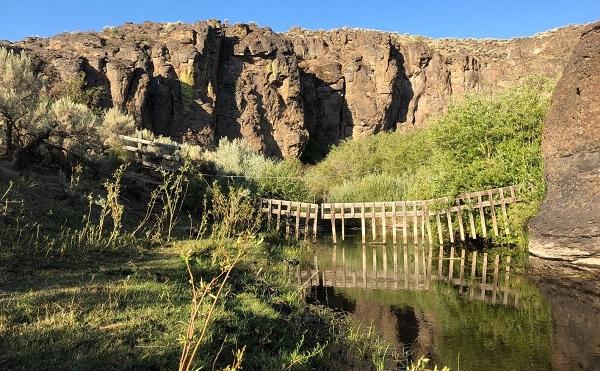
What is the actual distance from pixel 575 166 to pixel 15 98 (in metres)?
17.7

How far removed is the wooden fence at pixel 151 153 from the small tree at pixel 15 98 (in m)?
4.70

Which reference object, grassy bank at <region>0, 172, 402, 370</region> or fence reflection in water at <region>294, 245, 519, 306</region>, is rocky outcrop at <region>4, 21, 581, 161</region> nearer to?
fence reflection in water at <region>294, 245, 519, 306</region>

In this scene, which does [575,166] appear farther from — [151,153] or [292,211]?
[151,153]

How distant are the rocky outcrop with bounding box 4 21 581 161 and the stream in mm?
29266

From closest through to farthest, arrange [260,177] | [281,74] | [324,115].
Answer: [260,177] < [281,74] < [324,115]

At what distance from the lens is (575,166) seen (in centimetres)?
1489

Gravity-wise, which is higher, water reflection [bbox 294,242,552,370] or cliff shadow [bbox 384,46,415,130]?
cliff shadow [bbox 384,46,415,130]

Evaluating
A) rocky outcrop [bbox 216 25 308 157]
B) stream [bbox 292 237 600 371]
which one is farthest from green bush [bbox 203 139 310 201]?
rocky outcrop [bbox 216 25 308 157]

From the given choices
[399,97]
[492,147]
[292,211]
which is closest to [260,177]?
[292,211]

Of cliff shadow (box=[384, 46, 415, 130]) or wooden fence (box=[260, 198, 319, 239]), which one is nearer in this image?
wooden fence (box=[260, 198, 319, 239])

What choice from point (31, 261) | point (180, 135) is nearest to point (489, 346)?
point (31, 261)

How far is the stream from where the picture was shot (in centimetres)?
713

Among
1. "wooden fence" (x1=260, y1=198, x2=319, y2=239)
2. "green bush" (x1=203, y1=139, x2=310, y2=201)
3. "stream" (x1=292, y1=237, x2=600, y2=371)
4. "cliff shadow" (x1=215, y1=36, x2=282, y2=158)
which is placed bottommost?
"stream" (x1=292, y1=237, x2=600, y2=371)

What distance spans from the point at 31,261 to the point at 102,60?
1353 inches
